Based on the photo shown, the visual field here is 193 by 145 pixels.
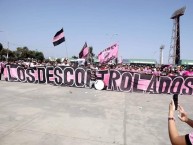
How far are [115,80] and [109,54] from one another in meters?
8.49

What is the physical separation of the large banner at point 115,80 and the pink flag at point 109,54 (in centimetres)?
760

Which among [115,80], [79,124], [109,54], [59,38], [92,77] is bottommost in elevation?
[79,124]

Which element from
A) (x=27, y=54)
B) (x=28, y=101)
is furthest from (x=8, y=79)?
(x=27, y=54)

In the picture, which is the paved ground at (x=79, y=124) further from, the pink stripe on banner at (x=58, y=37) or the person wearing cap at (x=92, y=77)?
the pink stripe on banner at (x=58, y=37)

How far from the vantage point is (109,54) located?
25.9 metres

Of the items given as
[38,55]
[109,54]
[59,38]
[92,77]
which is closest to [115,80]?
[92,77]

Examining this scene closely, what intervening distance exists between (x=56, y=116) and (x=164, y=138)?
3456 mm

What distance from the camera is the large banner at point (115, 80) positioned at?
1739 cm

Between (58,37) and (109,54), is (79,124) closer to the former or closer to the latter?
(58,37)

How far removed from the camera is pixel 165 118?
952cm

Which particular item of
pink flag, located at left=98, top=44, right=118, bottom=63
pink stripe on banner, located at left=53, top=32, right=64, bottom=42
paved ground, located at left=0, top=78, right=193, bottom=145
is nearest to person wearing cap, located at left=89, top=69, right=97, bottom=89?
pink stripe on banner, located at left=53, top=32, right=64, bottom=42

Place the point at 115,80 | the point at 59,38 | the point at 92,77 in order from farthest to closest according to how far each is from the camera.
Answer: the point at 59,38, the point at 92,77, the point at 115,80

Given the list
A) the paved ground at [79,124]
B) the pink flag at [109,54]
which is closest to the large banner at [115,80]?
the paved ground at [79,124]

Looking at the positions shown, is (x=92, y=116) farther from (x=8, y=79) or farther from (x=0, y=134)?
(x=8, y=79)
